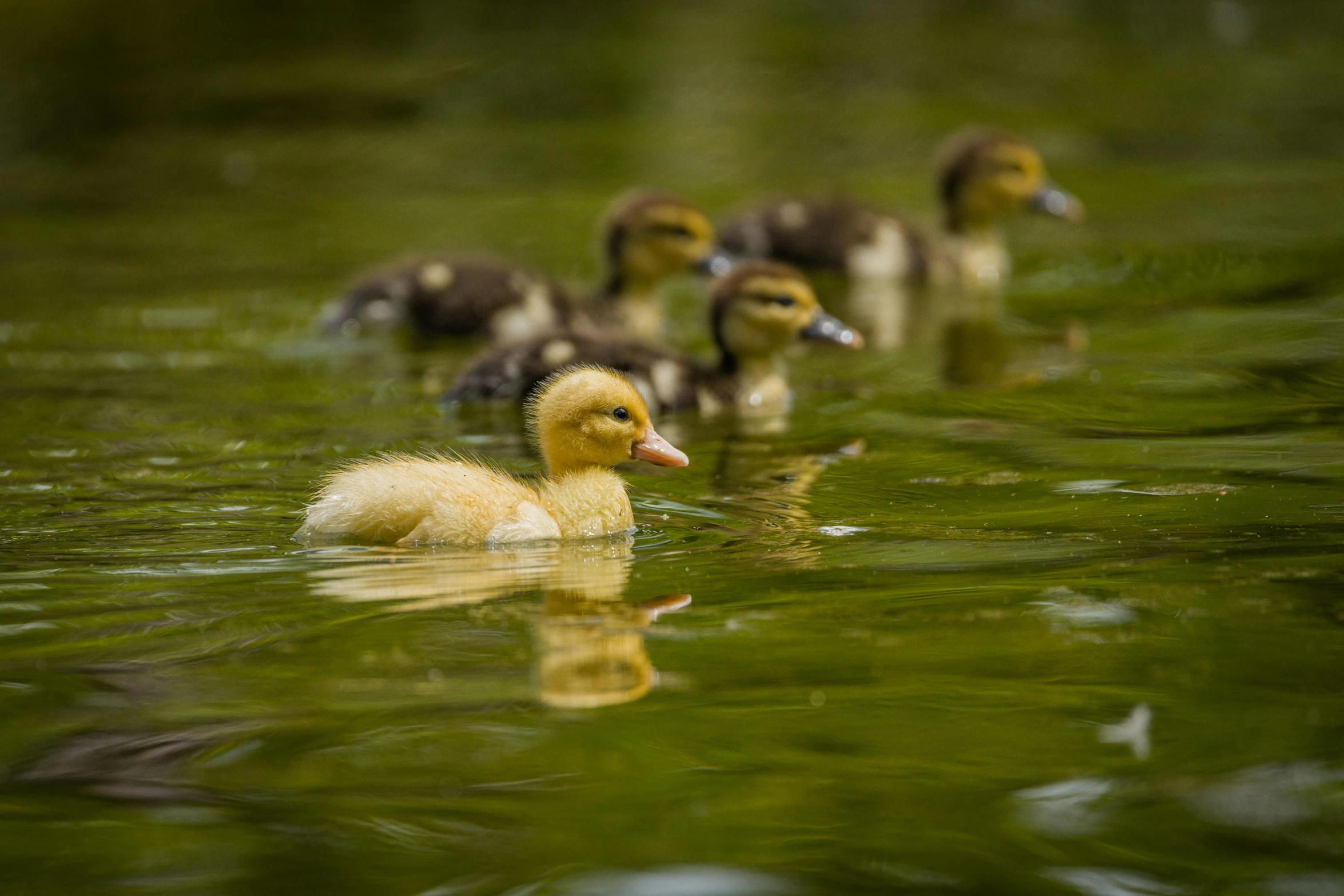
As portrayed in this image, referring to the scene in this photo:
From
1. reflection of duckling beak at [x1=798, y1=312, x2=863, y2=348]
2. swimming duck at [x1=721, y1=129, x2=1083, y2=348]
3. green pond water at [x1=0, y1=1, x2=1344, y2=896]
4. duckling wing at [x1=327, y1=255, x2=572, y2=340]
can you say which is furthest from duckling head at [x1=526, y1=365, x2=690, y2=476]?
swimming duck at [x1=721, y1=129, x2=1083, y2=348]

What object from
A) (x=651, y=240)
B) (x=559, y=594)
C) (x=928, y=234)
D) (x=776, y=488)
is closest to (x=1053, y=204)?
(x=928, y=234)

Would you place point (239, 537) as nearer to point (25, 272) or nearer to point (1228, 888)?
point (1228, 888)

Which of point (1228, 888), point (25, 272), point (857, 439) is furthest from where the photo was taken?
point (25, 272)

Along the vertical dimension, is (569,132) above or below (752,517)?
above

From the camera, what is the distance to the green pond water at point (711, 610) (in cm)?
301

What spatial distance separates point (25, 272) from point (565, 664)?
7192mm

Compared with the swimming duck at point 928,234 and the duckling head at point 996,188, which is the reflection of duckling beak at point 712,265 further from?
the duckling head at point 996,188

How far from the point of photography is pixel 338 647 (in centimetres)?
389

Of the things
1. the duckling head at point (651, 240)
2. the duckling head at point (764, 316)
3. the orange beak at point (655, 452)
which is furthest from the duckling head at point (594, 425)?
the duckling head at point (651, 240)

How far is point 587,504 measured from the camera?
4.84 meters

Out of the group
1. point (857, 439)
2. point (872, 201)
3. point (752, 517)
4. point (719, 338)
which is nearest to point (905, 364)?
point (719, 338)

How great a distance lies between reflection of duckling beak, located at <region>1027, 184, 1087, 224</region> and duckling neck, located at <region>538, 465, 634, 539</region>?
608cm

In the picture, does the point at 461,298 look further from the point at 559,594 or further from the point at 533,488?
the point at 559,594

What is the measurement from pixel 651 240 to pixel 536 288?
27.4 inches
